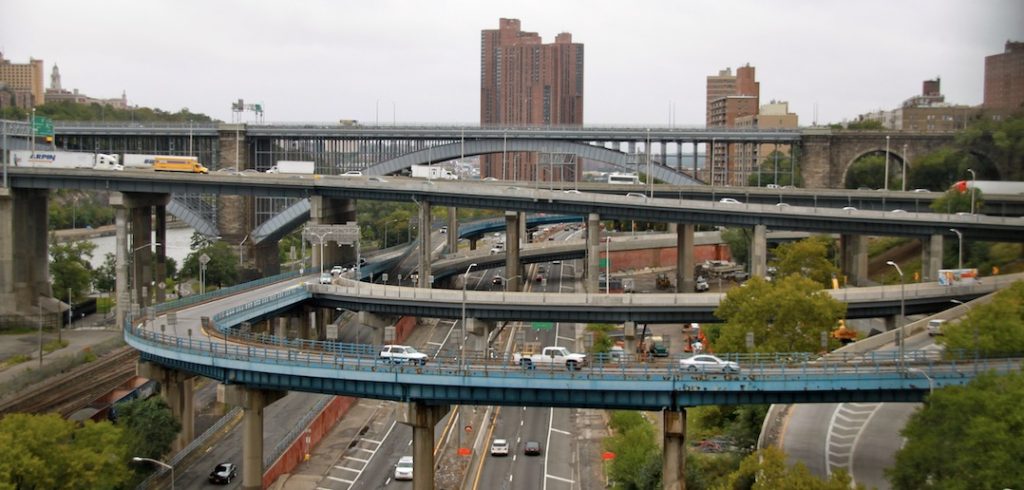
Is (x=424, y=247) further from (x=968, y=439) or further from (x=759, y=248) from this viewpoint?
(x=968, y=439)

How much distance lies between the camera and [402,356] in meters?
52.7

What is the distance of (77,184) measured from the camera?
105812 mm

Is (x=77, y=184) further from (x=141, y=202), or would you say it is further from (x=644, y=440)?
(x=644, y=440)

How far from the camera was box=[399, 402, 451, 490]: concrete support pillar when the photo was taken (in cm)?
5084

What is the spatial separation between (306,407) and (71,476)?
1049 inches

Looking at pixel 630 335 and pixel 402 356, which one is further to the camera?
pixel 630 335

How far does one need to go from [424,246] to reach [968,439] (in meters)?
67.0

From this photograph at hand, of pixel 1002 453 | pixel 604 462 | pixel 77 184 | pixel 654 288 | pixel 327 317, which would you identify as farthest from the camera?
pixel 654 288

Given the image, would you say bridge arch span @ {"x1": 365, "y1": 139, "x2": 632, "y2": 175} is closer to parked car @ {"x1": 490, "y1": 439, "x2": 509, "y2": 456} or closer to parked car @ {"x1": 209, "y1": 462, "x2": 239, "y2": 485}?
parked car @ {"x1": 490, "y1": 439, "x2": 509, "y2": 456}

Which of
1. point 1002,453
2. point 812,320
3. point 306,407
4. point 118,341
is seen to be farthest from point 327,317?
point 1002,453

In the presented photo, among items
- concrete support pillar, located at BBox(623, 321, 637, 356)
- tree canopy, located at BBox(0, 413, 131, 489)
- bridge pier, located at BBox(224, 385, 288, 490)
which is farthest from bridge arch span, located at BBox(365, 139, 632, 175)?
tree canopy, located at BBox(0, 413, 131, 489)

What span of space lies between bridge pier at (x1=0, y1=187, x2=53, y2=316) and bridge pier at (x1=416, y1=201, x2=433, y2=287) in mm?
37418

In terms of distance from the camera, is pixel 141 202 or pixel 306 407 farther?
pixel 141 202

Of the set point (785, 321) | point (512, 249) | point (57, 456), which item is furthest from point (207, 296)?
point (785, 321)
